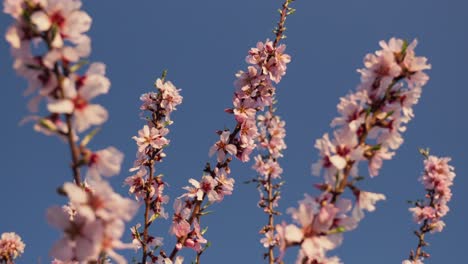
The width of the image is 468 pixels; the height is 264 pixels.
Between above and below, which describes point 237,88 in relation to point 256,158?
below

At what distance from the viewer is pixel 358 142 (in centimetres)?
293

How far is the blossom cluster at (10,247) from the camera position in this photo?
19.5ft

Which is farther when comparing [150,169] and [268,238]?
[268,238]

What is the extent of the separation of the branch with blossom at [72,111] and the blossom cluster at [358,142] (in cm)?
107

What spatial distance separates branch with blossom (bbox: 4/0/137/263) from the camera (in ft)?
7.41

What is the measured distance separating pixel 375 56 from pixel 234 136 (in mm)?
2829

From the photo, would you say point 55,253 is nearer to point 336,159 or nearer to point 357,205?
point 336,159

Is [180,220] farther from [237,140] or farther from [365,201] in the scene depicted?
[365,201]

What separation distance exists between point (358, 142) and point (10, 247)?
5319 millimetres

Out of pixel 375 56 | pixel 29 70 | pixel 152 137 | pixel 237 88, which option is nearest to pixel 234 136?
pixel 237 88

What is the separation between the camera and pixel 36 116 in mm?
2338

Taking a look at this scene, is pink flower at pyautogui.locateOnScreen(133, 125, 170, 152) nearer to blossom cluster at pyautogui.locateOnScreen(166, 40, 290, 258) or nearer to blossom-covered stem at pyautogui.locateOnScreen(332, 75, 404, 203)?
blossom cluster at pyautogui.locateOnScreen(166, 40, 290, 258)

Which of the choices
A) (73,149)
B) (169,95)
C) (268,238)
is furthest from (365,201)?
(268,238)

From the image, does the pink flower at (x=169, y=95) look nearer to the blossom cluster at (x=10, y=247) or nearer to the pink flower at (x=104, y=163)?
the blossom cluster at (x=10, y=247)
